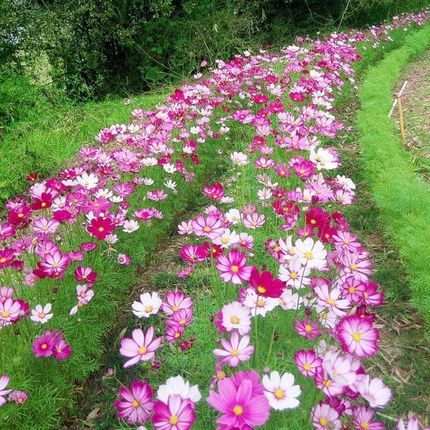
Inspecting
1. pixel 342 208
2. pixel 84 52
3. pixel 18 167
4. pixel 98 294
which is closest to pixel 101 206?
Result: pixel 98 294

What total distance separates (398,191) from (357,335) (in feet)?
9.11

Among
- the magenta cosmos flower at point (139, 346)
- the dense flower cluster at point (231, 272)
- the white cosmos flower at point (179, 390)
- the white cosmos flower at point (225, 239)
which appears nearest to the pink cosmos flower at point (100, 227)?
the dense flower cluster at point (231, 272)

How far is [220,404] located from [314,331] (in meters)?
0.61

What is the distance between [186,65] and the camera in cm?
1120

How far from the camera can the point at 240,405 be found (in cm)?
116

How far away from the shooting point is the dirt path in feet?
18.3

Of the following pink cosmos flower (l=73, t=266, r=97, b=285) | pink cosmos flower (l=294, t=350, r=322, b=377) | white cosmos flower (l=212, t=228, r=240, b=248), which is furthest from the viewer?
pink cosmos flower (l=73, t=266, r=97, b=285)

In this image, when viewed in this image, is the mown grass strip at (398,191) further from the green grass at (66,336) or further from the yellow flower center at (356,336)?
the green grass at (66,336)

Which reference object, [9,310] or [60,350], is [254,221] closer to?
[60,350]

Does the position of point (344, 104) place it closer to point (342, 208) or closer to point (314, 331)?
point (342, 208)

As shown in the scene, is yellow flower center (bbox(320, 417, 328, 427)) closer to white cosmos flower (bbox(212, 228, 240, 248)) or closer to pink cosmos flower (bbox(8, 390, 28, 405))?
white cosmos flower (bbox(212, 228, 240, 248))

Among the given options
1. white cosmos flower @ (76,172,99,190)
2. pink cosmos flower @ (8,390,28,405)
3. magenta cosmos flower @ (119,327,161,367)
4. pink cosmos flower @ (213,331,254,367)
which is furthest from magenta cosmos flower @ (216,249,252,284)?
white cosmos flower @ (76,172,99,190)

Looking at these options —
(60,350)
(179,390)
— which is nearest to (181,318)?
(179,390)

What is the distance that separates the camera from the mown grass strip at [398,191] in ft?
10.1
